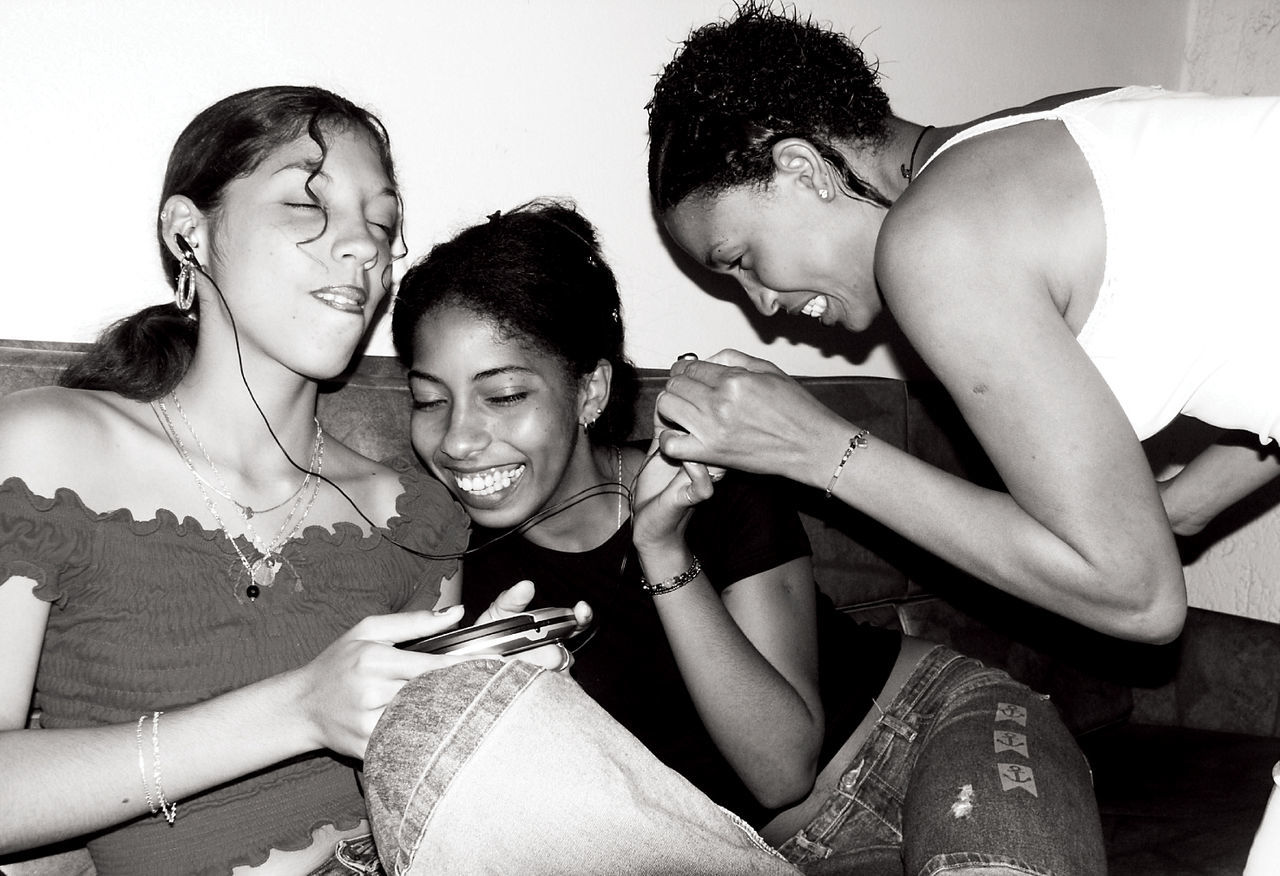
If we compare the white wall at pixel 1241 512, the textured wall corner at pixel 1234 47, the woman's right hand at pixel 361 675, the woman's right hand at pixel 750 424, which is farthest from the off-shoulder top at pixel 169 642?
the textured wall corner at pixel 1234 47

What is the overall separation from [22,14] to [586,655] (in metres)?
1.24

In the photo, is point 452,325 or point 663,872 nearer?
point 663,872

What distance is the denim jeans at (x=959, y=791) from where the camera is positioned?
125 centimetres

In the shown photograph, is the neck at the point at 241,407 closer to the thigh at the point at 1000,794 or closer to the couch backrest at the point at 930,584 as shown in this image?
the couch backrest at the point at 930,584

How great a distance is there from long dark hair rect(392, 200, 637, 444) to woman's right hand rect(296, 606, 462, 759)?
55 cm

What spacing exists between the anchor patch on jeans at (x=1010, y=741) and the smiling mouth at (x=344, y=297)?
109cm

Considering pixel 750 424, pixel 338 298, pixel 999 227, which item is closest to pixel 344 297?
pixel 338 298

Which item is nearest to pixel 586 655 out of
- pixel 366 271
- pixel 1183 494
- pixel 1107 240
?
pixel 366 271

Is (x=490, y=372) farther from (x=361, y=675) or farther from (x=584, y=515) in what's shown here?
(x=361, y=675)

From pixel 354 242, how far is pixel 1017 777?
1.15 meters

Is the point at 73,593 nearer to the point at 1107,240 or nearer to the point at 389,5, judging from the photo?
the point at 389,5

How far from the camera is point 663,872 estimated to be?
0.86 meters

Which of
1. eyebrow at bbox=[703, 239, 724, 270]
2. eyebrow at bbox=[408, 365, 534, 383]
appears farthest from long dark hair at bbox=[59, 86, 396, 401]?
eyebrow at bbox=[703, 239, 724, 270]

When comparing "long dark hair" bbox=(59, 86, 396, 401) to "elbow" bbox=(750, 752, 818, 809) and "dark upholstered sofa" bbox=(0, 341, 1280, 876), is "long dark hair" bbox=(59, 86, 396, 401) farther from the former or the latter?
"elbow" bbox=(750, 752, 818, 809)
